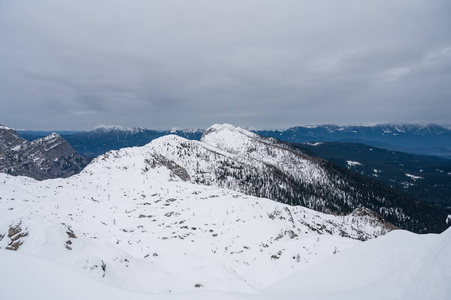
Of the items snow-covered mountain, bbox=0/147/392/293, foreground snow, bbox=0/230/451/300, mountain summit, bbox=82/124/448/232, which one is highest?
foreground snow, bbox=0/230/451/300

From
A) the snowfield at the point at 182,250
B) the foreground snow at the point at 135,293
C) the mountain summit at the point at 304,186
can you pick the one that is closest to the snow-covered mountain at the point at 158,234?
the snowfield at the point at 182,250

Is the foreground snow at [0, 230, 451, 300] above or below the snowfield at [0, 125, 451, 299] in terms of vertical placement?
above

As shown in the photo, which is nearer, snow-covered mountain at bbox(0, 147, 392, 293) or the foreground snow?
the foreground snow

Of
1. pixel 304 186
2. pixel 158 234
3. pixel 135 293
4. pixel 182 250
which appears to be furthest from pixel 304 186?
pixel 135 293

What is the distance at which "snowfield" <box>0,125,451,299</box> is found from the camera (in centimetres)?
511

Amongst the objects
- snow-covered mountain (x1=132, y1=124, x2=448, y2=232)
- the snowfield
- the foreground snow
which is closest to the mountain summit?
snow-covered mountain (x1=132, y1=124, x2=448, y2=232)

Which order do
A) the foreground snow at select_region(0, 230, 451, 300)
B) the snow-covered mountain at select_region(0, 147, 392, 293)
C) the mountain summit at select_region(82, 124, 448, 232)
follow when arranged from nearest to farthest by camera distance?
the foreground snow at select_region(0, 230, 451, 300) < the snow-covered mountain at select_region(0, 147, 392, 293) < the mountain summit at select_region(82, 124, 448, 232)

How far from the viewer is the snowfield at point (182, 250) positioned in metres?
5.11

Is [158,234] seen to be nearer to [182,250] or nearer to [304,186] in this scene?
[182,250]

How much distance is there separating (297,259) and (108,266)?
46.1 ft

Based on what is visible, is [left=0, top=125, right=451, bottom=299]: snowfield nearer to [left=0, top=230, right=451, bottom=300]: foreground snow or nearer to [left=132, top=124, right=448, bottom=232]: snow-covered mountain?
[left=0, top=230, right=451, bottom=300]: foreground snow

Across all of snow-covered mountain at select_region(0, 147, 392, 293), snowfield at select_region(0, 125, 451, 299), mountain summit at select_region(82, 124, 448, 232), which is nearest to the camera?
snowfield at select_region(0, 125, 451, 299)

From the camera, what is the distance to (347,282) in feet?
27.4

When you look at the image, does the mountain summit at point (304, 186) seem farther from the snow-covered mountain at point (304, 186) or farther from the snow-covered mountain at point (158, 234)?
the snow-covered mountain at point (158, 234)
